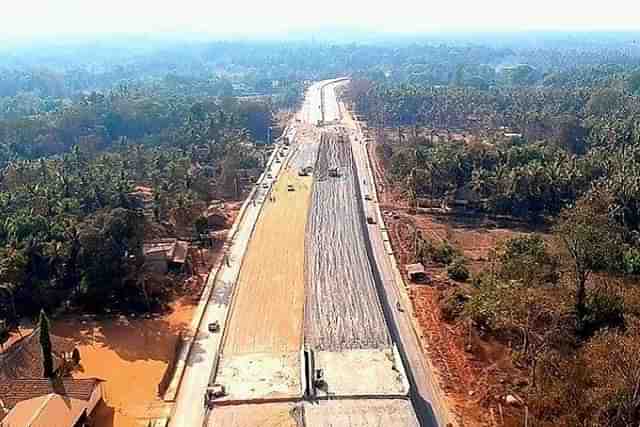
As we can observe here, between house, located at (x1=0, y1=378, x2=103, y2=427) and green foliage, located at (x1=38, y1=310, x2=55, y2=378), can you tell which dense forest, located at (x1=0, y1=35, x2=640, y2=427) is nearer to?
green foliage, located at (x1=38, y1=310, x2=55, y2=378)

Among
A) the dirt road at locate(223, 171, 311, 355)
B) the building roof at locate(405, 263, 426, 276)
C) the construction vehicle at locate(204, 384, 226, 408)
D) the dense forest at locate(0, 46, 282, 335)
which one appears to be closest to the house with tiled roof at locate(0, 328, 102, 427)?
the dense forest at locate(0, 46, 282, 335)

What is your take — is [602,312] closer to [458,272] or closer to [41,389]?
[458,272]

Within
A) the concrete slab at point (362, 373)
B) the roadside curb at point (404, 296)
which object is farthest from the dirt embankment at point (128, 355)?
the roadside curb at point (404, 296)

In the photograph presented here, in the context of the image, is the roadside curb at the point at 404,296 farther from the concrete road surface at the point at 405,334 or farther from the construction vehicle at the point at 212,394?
the construction vehicle at the point at 212,394

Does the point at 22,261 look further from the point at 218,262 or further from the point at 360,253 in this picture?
the point at 360,253

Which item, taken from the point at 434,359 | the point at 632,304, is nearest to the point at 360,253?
the point at 434,359

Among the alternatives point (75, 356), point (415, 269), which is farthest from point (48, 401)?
point (415, 269)
